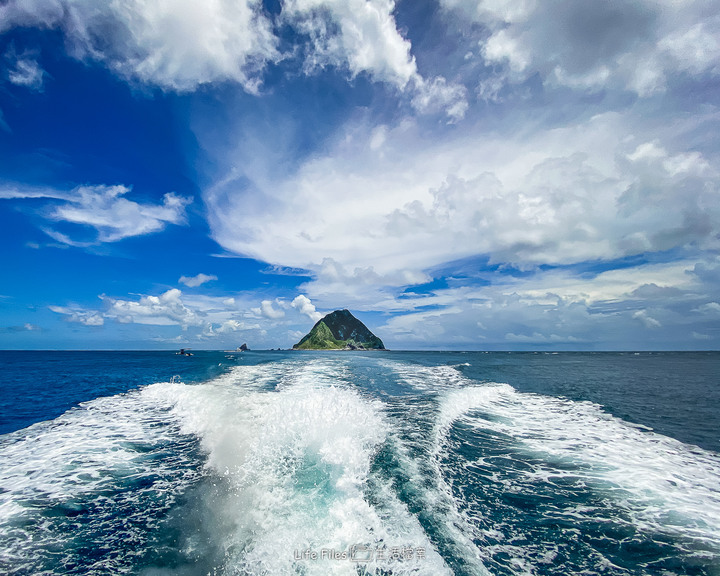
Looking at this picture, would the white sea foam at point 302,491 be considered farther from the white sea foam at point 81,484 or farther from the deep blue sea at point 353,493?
the white sea foam at point 81,484

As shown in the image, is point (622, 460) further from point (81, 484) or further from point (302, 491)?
point (81, 484)

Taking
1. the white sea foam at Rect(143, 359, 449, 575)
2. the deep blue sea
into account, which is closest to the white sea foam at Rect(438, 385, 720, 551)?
the deep blue sea

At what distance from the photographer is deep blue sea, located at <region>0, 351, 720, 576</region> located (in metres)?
5.64

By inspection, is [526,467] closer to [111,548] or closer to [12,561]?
[111,548]

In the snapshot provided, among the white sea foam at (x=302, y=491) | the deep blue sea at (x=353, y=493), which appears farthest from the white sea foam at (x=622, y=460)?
the white sea foam at (x=302, y=491)

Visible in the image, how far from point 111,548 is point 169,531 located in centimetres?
101

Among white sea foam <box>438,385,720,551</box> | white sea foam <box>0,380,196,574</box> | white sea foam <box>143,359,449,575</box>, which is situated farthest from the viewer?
white sea foam <box>438,385,720,551</box>

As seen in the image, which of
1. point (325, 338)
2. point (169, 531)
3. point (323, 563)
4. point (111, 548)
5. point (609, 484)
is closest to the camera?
point (323, 563)

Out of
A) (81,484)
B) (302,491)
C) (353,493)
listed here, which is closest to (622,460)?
(353,493)

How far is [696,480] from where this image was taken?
9039mm

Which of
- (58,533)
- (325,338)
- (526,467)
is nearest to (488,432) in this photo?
(526,467)

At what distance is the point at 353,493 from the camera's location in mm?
7691

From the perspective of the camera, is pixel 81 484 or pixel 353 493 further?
pixel 81 484

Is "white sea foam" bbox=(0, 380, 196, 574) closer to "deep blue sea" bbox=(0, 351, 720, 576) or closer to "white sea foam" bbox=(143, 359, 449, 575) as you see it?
"deep blue sea" bbox=(0, 351, 720, 576)
